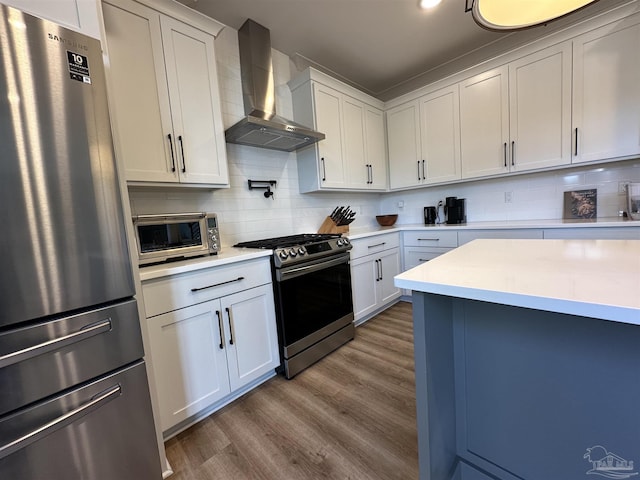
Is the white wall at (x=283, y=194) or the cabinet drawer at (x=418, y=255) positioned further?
the cabinet drawer at (x=418, y=255)

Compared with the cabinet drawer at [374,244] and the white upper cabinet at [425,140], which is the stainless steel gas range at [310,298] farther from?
the white upper cabinet at [425,140]

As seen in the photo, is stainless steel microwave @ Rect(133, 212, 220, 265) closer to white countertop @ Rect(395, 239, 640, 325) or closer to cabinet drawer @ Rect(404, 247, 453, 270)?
white countertop @ Rect(395, 239, 640, 325)

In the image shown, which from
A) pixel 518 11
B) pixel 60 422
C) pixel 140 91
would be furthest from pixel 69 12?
pixel 518 11

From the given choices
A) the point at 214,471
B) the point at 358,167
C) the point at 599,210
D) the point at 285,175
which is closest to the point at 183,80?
the point at 285,175

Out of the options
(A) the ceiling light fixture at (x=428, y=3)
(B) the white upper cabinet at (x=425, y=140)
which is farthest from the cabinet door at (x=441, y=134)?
(A) the ceiling light fixture at (x=428, y=3)

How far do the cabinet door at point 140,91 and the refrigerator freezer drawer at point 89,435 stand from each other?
1.10 meters

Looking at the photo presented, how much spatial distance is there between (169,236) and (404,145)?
281cm

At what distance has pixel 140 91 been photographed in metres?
1.57

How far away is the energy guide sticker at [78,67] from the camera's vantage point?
36.0 inches

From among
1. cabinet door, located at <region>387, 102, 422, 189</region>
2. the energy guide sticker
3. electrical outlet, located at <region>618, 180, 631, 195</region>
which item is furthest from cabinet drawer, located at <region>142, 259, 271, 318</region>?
electrical outlet, located at <region>618, 180, 631, 195</region>

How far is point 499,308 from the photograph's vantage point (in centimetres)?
88

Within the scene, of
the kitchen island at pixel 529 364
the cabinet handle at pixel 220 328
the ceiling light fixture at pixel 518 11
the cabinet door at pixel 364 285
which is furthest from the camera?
the cabinet door at pixel 364 285

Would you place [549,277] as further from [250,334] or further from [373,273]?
[373,273]

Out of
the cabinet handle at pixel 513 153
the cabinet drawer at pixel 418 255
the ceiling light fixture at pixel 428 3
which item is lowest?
the cabinet drawer at pixel 418 255
